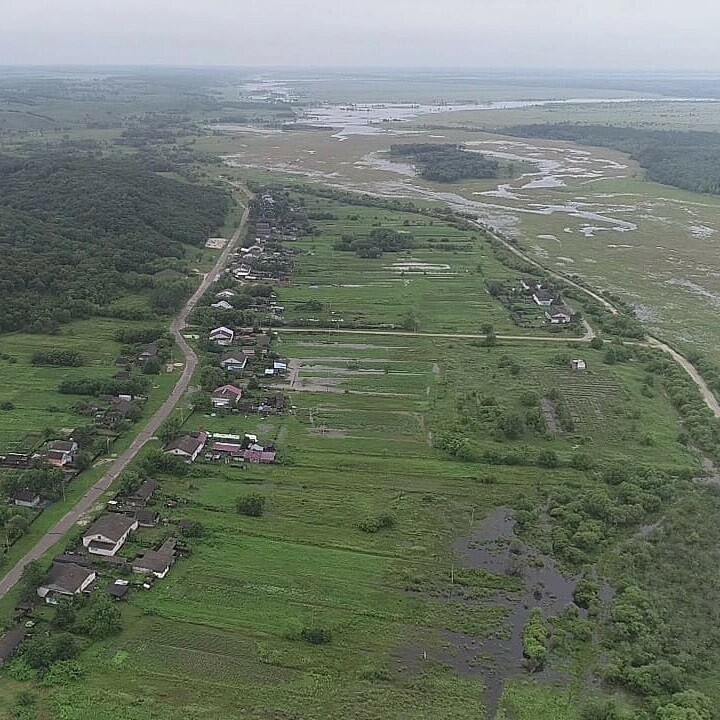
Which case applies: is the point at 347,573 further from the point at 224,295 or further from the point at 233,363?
the point at 224,295

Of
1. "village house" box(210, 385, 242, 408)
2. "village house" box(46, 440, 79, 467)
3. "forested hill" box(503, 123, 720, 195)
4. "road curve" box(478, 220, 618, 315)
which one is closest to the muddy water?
"village house" box(210, 385, 242, 408)

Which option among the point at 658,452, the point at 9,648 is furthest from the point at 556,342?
the point at 9,648

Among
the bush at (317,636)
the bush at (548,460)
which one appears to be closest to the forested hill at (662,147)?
the bush at (548,460)

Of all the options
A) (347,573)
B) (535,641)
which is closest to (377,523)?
(347,573)

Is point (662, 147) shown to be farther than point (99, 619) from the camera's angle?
Yes

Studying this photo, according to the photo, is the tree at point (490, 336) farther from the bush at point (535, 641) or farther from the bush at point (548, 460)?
the bush at point (535, 641)

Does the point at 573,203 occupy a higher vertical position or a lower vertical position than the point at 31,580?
lower

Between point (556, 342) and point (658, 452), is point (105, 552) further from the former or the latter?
point (556, 342)

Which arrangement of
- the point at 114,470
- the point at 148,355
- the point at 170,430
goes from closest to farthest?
the point at 114,470
the point at 170,430
the point at 148,355
